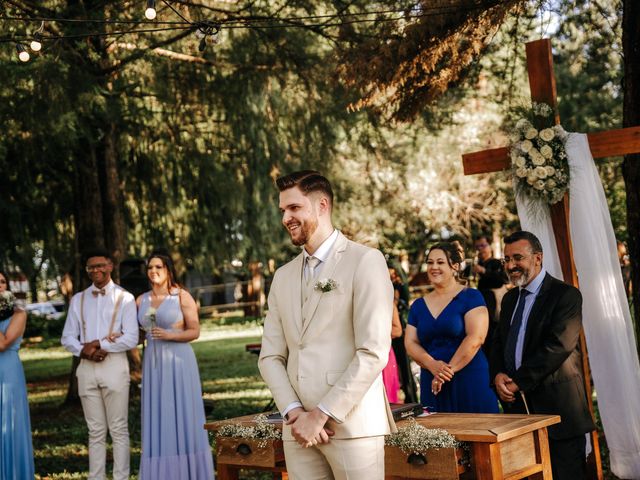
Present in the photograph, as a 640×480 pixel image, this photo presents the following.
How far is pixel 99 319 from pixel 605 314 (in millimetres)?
4313

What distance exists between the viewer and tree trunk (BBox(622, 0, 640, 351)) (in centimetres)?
734

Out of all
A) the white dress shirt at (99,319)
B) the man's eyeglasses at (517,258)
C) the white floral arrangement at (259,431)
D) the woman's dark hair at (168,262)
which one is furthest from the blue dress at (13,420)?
the man's eyeglasses at (517,258)

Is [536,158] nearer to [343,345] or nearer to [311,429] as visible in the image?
[343,345]

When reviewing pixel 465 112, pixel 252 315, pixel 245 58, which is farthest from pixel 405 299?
pixel 252 315

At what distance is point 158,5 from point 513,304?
22.1 ft

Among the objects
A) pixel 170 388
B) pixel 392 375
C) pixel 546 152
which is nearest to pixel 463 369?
pixel 546 152

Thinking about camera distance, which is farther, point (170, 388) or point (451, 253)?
point (170, 388)

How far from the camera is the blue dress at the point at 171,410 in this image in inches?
290

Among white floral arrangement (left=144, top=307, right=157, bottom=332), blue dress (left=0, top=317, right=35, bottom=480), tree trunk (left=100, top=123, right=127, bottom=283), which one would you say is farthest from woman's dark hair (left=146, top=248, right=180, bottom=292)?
tree trunk (left=100, top=123, right=127, bottom=283)

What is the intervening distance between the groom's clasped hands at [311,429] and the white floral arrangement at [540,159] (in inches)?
144

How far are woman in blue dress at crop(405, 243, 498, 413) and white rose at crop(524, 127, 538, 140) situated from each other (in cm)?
110

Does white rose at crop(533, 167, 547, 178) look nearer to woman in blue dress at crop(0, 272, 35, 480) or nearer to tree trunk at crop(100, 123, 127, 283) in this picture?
woman in blue dress at crop(0, 272, 35, 480)

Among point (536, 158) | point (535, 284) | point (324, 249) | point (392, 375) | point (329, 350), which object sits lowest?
point (392, 375)

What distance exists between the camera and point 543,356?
17.4 feet
